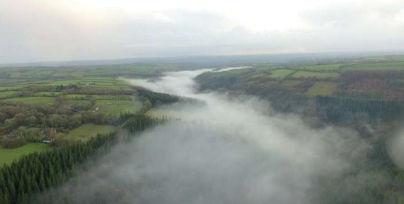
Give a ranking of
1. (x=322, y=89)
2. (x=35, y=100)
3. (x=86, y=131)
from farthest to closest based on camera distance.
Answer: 1. (x=322, y=89)
2. (x=35, y=100)
3. (x=86, y=131)

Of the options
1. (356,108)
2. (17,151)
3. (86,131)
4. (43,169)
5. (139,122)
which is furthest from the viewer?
(356,108)

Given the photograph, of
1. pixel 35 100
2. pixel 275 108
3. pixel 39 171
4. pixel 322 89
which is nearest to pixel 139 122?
pixel 39 171

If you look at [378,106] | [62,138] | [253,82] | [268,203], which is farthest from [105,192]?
[253,82]

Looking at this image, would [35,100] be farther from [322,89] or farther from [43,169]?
[322,89]

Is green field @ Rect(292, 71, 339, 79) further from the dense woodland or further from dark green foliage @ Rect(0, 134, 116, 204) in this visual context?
dark green foliage @ Rect(0, 134, 116, 204)

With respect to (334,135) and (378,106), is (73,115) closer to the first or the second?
(334,135)

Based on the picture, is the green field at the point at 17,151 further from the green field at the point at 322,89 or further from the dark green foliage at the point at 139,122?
the green field at the point at 322,89

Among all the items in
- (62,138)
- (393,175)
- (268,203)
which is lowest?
(268,203)
